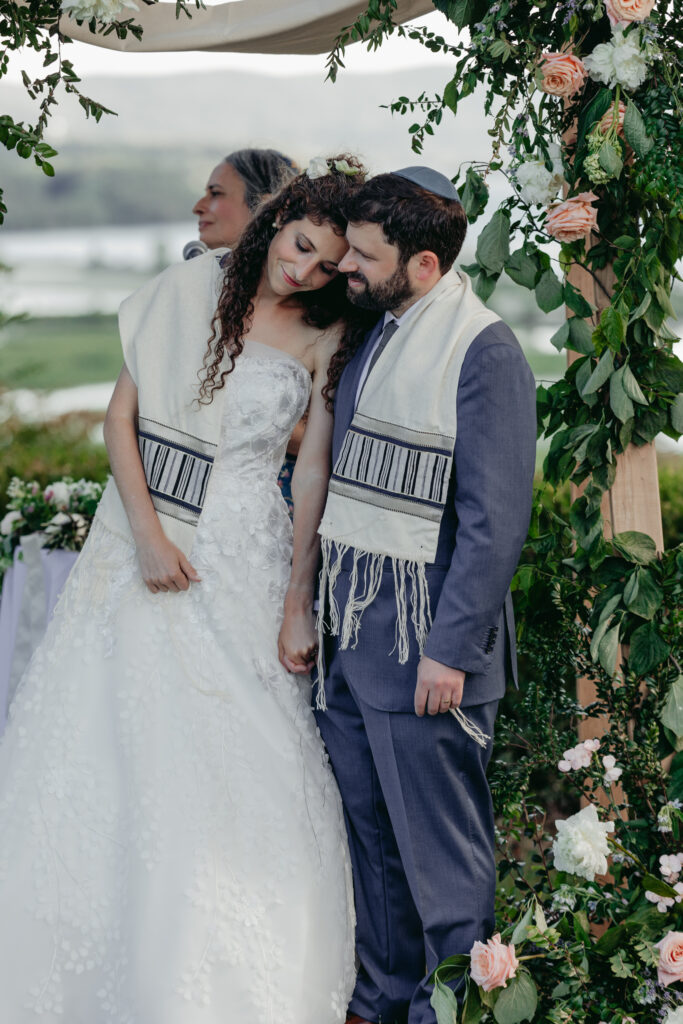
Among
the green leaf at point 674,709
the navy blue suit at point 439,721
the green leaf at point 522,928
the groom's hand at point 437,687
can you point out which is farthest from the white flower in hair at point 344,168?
the green leaf at point 522,928

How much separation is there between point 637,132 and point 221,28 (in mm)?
1310

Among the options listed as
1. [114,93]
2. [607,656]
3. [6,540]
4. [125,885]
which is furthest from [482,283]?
[114,93]

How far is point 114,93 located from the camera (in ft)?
20.6

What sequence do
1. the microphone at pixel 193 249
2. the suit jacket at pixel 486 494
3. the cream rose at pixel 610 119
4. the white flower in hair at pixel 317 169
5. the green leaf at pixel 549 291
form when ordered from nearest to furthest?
the suit jacket at pixel 486 494 → the cream rose at pixel 610 119 → the white flower in hair at pixel 317 169 → the green leaf at pixel 549 291 → the microphone at pixel 193 249

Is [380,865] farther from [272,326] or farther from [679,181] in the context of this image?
[679,181]

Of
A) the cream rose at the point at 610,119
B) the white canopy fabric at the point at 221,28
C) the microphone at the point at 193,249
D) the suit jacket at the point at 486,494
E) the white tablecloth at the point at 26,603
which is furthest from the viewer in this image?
the white tablecloth at the point at 26,603

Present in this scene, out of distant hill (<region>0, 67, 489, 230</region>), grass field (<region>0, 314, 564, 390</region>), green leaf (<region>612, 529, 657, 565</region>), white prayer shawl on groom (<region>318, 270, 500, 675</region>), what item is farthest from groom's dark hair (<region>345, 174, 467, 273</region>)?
grass field (<region>0, 314, 564, 390</region>)

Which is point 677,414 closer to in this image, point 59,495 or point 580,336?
point 580,336

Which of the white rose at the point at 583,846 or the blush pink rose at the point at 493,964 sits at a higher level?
the white rose at the point at 583,846

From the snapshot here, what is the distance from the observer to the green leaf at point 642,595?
2219 mm

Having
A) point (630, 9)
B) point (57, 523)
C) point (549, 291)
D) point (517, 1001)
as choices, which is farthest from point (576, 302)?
point (57, 523)

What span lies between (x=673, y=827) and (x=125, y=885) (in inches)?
48.3

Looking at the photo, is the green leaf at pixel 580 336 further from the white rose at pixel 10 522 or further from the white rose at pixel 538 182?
the white rose at pixel 10 522

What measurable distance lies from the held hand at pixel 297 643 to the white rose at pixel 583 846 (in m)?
0.68
